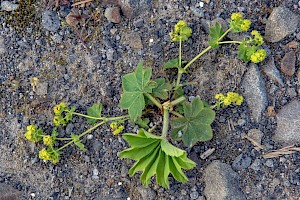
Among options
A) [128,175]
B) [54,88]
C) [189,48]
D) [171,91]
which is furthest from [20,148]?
[189,48]

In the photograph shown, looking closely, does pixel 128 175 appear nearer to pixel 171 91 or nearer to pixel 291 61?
pixel 171 91

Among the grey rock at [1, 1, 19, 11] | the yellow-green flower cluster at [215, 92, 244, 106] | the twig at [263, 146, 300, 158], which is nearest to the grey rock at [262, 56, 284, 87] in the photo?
the yellow-green flower cluster at [215, 92, 244, 106]

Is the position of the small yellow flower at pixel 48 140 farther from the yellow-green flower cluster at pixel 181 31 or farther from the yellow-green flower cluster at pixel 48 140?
the yellow-green flower cluster at pixel 181 31

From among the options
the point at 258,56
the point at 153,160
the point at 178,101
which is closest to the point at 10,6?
the point at 178,101

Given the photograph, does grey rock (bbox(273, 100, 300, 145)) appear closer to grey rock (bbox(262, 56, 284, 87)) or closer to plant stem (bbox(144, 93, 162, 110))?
grey rock (bbox(262, 56, 284, 87))

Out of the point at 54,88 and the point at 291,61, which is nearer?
the point at 291,61

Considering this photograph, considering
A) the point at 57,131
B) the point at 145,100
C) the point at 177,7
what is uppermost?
the point at 177,7
